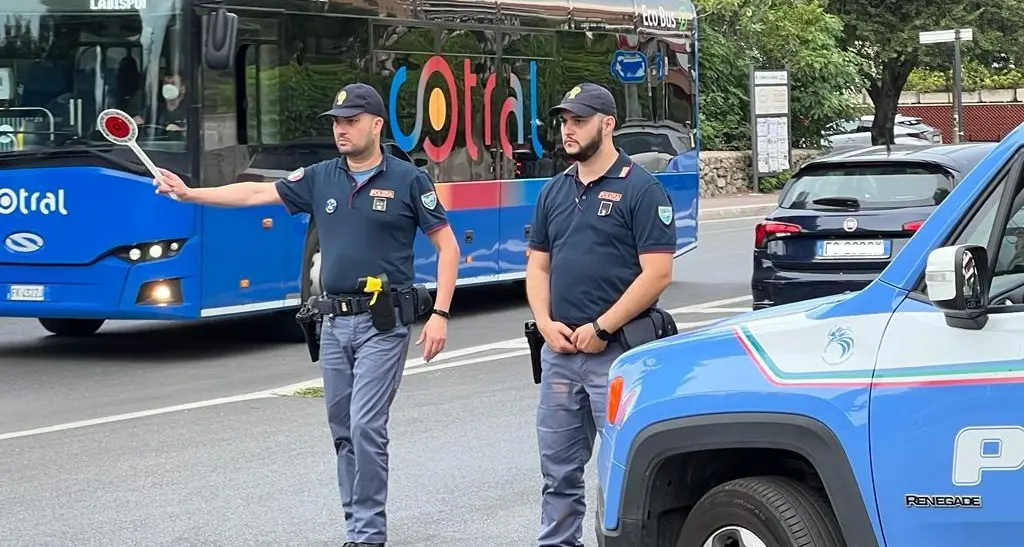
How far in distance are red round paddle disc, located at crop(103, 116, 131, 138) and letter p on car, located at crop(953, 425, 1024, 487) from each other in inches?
167

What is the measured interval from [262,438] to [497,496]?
2062 millimetres

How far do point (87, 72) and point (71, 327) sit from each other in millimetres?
2877

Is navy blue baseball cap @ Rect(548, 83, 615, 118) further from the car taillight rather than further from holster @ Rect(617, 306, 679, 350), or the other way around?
the car taillight

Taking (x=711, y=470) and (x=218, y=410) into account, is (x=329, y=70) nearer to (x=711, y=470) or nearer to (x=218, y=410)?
(x=218, y=410)

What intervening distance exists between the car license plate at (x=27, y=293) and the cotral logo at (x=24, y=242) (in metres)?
0.27

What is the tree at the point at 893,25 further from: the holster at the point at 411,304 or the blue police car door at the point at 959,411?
the blue police car door at the point at 959,411

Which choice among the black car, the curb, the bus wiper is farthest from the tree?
the bus wiper

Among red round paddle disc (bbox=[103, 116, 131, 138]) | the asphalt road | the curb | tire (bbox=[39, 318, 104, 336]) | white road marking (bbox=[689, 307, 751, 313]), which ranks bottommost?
the asphalt road

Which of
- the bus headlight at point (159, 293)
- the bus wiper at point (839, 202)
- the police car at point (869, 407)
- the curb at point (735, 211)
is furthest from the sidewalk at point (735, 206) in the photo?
the police car at point (869, 407)

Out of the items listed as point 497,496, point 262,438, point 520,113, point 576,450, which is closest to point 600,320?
point 576,450

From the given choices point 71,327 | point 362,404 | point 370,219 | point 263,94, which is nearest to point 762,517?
point 362,404

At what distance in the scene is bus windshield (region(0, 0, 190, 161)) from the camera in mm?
11961

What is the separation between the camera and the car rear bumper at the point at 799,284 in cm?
1216

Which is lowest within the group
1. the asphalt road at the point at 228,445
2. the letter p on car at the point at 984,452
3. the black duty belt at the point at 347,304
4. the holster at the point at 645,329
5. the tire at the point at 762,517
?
the asphalt road at the point at 228,445
